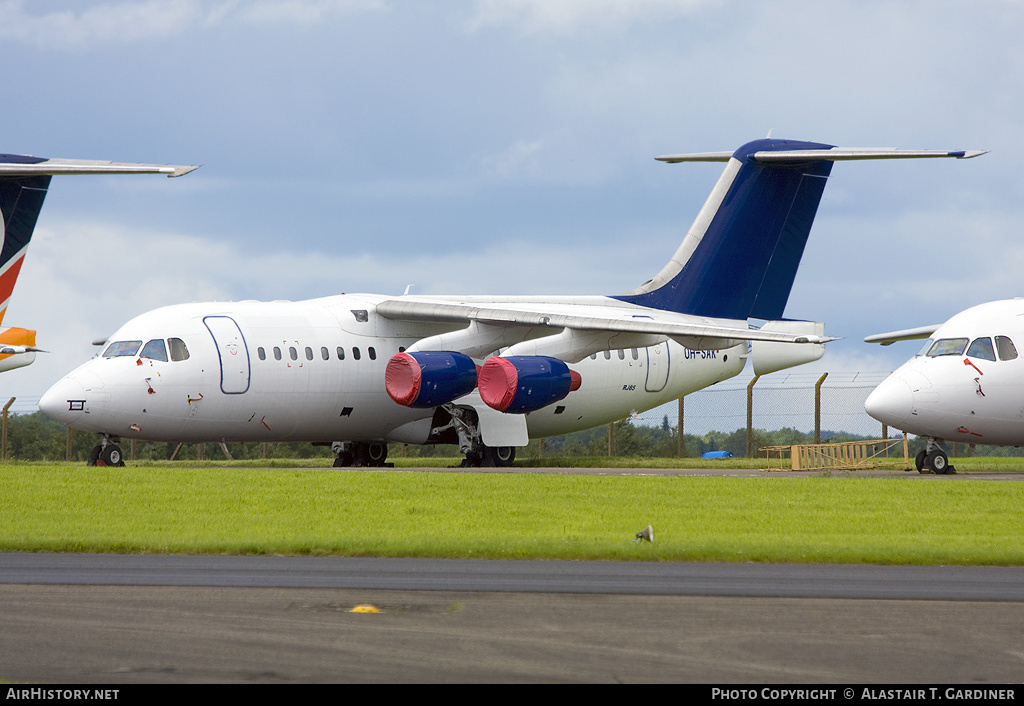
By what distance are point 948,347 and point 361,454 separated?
1296 cm

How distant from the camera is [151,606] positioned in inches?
311

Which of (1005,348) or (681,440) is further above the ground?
(1005,348)

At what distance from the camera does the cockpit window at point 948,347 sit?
23312mm

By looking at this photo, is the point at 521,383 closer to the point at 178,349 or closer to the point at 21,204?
the point at 178,349

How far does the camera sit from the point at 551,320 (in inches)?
1039

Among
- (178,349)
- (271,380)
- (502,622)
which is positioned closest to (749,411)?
(271,380)

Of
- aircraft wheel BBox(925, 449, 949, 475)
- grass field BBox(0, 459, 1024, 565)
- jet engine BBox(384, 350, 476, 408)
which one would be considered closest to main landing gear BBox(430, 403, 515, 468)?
jet engine BBox(384, 350, 476, 408)

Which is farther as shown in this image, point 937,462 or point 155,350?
point 155,350

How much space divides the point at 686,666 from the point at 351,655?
1633 millimetres

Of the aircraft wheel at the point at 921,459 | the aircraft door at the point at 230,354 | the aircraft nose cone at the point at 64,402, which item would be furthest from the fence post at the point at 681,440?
the aircraft nose cone at the point at 64,402

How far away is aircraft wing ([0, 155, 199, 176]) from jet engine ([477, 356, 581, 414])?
6.79 meters

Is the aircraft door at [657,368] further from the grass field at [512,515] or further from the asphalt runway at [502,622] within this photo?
the asphalt runway at [502,622]

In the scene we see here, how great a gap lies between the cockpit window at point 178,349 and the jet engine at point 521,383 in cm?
563
